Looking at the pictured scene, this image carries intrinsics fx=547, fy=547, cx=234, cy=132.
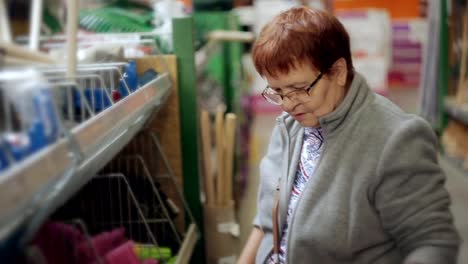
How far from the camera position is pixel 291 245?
1.25 meters

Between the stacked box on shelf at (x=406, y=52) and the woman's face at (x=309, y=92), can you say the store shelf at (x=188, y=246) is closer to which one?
the woman's face at (x=309, y=92)

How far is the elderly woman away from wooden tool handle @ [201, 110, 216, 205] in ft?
3.24

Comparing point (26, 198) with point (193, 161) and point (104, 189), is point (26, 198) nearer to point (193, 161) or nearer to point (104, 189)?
point (104, 189)

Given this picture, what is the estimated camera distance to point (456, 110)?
3973 millimetres

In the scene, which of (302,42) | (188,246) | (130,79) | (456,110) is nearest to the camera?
(302,42)

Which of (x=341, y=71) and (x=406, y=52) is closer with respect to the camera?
(x=341, y=71)

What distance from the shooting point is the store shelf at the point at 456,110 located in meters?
3.80

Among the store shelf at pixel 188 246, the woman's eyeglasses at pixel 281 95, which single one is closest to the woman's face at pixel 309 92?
the woman's eyeglasses at pixel 281 95

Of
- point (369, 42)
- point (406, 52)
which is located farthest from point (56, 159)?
point (406, 52)

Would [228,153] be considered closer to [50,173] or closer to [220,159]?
[220,159]

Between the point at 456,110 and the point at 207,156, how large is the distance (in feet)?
7.92

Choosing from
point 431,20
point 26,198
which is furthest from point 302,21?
point 431,20

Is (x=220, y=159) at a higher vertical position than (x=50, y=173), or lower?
lower

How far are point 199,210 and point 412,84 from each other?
553cm
